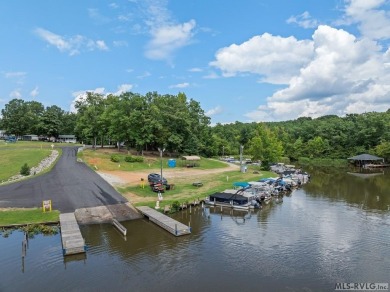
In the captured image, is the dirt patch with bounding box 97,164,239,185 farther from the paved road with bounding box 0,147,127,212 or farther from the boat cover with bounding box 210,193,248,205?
the boat cover with bounding box 210,193,248,205

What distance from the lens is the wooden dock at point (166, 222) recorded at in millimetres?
30328

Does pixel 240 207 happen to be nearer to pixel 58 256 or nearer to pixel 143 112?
pixel 58 256

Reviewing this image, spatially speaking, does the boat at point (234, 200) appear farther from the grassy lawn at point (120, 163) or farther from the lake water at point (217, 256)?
the grassy lawn at point (120, 163)

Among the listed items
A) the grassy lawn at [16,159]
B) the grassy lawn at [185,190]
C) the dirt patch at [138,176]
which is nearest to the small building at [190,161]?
the dirt patch at [138,176]

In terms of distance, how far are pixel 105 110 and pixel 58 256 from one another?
198ft

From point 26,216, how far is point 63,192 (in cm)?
874

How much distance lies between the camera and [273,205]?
149 ft

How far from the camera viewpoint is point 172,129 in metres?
86.8

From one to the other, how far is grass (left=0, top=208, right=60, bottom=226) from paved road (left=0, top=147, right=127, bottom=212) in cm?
170

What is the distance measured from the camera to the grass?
3171 cm

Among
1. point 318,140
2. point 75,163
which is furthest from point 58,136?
point 318,140

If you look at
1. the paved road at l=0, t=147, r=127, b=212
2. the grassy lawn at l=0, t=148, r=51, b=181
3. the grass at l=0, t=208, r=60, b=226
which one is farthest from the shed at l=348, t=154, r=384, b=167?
the grass at l=0, t=208, r=60, b=226

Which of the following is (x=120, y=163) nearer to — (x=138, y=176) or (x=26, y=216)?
(x=138, y=176)

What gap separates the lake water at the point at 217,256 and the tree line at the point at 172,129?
4451cm
